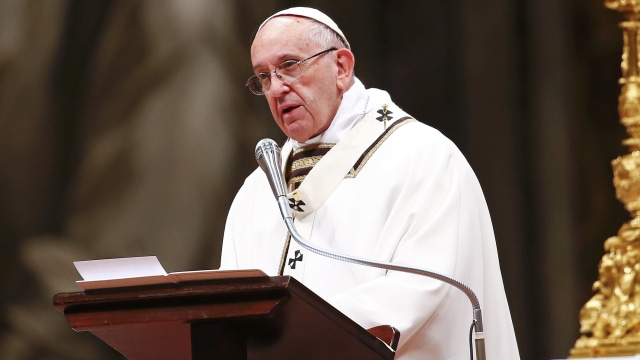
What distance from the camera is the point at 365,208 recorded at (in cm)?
383

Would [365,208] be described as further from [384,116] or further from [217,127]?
[217,127]

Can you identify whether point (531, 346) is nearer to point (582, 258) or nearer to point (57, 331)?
point (582, 258)

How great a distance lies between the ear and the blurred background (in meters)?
2.19

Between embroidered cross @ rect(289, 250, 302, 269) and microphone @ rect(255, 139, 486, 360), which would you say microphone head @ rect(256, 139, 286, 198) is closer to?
microphone @ rect(255, 139, 486, 360)

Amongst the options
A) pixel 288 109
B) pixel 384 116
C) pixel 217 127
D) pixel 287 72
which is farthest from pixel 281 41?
pixel 217 127

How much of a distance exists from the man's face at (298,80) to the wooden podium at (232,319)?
4.05ft

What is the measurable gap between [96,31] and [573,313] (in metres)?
2.81

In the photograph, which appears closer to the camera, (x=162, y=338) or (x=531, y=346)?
(x=162, y=338)

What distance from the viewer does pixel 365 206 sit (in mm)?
3834

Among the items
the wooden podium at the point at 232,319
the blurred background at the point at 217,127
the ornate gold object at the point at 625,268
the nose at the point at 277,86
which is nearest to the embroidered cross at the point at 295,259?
the nose at the point at 277,86

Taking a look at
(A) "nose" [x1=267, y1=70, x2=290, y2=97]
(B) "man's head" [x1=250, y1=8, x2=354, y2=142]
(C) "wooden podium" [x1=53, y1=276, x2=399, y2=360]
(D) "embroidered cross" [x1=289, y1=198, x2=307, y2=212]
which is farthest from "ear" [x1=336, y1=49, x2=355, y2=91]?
(C) "wooden podium" [x1=53, y1=276, x2=399, y2=360]

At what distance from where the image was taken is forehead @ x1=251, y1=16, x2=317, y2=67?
395 centimetres

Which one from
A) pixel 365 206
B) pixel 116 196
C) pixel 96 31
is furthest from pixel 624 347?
pixel 96 31

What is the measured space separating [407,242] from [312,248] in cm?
73
